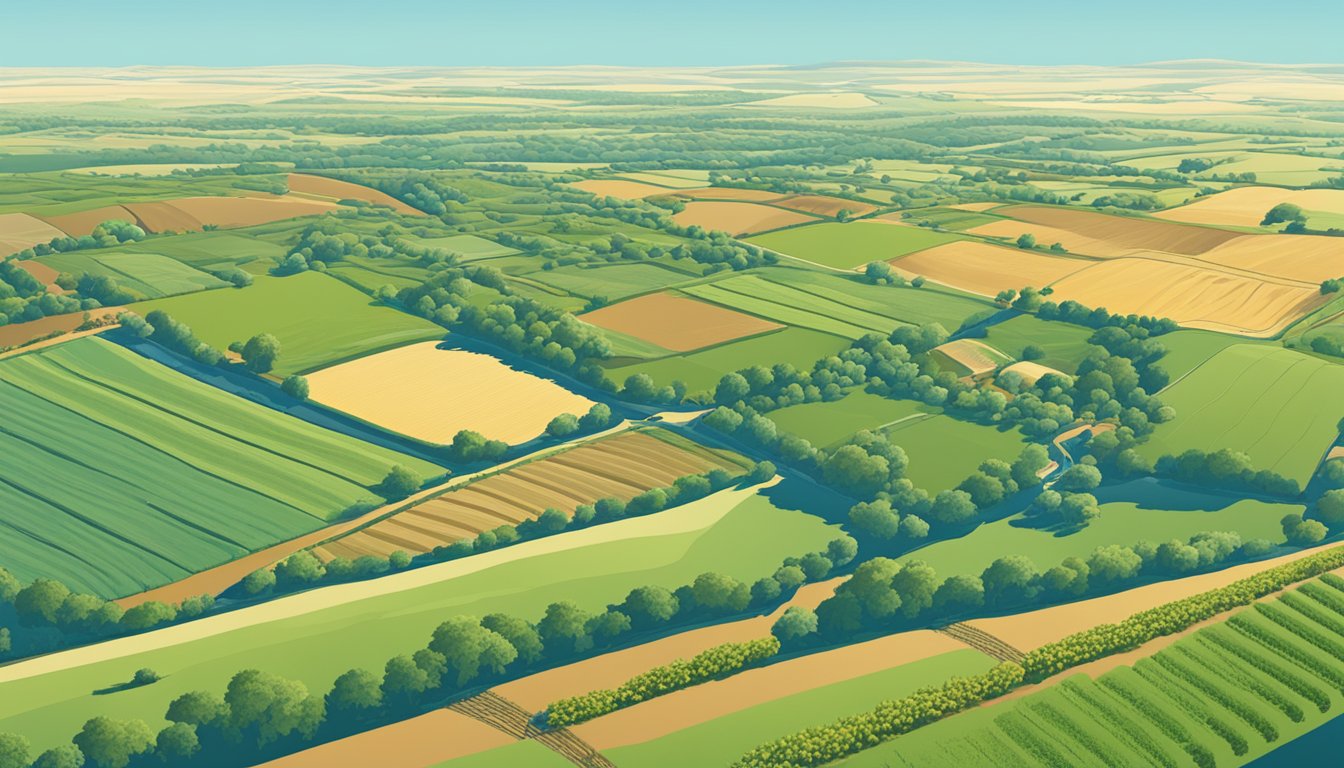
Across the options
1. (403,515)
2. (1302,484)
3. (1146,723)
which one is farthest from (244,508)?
(1302,484)

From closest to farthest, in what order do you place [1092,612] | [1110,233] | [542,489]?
[1092,612] < [542,489] < [1110,233]

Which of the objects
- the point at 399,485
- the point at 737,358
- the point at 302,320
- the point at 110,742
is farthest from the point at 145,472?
the point at 737,358

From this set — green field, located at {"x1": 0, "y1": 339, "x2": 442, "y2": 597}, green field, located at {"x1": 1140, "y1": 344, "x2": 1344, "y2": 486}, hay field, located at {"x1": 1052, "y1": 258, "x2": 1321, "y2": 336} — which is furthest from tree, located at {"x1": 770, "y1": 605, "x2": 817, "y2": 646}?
hay field, located at {"x1": 1052, "y1": 258, "x2": 1321, "y2": 336}

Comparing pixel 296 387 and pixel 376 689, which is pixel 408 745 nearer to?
pixel 376 689

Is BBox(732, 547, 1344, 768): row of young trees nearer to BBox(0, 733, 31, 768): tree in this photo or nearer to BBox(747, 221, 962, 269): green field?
BBox(0, 733, 31, 768): tree

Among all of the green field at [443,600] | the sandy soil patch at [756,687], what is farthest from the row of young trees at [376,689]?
the sandy soil patch at [756,687]

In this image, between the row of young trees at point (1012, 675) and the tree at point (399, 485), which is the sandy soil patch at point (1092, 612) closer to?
the row of young trees at point (1012, 675)
